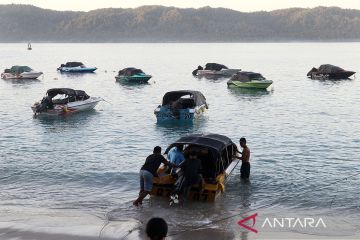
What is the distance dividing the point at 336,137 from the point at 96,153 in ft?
49.9

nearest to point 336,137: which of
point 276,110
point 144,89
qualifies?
point 276,110

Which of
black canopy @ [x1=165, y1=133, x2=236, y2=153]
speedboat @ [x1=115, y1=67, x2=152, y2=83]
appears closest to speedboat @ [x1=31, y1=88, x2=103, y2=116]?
black canopy @ [x1=165, y1=133, x2=236, y2=153]

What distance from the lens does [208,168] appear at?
18.8 m

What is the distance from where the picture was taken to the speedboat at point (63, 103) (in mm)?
39281

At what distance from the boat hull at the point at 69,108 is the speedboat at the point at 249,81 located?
23.0m

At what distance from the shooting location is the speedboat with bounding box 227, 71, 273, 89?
2391 inches

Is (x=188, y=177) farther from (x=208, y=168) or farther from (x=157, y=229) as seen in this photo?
(x=157, y=229)

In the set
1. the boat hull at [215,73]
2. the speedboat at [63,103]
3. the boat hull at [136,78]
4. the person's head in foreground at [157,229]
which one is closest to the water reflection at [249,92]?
the boat hull at [136,78]

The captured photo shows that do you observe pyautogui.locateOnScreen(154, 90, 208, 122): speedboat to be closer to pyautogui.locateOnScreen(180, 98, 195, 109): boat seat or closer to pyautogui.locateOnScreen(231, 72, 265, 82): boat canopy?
pyautogui.locateOnScreen(180, 98, 195, 109): boat seat

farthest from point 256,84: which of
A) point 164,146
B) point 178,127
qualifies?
point 164,146

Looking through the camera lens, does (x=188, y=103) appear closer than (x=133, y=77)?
Yes

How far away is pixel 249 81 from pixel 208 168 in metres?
43.6

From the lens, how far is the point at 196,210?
16.9 m

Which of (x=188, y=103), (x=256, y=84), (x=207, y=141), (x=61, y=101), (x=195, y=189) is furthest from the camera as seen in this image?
(x=256, y=84)
